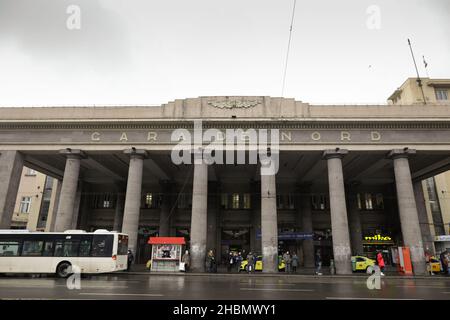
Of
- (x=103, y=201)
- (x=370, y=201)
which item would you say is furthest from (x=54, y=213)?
(x=370, y=201)

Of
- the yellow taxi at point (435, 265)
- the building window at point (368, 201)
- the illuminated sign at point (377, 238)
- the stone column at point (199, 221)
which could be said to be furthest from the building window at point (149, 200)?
the yellow taxi at point (435, 265)

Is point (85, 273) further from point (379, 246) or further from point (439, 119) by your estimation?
point (379, 246)

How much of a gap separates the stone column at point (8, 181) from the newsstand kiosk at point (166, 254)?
1377 cm

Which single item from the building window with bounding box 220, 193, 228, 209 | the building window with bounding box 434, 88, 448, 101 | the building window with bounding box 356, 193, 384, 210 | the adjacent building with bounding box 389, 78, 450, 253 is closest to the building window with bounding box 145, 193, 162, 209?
the building window with bounding box 220, 193, 228, 209

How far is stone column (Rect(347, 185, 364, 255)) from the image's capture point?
37844 mm

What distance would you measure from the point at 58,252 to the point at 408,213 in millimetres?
26565

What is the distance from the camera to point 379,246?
1545 inches

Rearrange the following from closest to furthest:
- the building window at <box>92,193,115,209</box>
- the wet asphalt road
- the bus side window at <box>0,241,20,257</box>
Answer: the wet asphalt road < the bus side window at <box>0,241,20,257</box> < the building window at <box>92,193,115,209</box>

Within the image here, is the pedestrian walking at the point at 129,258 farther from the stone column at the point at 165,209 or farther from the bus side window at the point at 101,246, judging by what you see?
the stone column at the point at 165,209

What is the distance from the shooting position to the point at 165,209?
38438 mm

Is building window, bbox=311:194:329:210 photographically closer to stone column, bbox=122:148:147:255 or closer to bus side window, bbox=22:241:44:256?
stone column, bbox=122:148:147:255

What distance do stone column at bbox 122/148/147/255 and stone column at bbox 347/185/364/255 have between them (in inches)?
1008

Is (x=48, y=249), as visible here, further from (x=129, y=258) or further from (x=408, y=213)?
(x=408, y=213)
